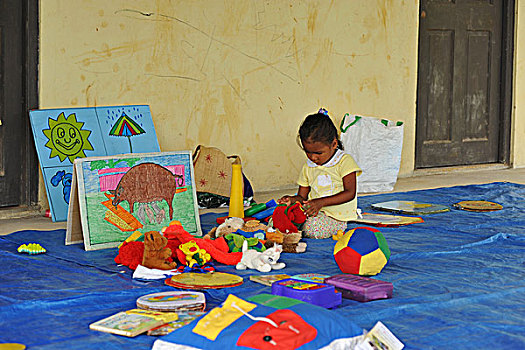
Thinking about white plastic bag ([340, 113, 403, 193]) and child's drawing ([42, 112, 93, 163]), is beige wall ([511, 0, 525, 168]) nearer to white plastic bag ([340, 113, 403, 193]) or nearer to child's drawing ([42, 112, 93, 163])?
white plastic bag ([340, 113, 403, 193])

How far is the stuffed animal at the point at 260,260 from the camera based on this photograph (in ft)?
10.2

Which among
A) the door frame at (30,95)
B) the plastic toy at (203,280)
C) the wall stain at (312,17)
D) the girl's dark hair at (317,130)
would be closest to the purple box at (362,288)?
the plastic toy at (203,280)

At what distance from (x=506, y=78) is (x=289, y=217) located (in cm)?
432

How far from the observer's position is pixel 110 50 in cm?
474

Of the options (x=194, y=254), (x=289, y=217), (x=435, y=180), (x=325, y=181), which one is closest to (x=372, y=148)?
(x=435, y=180)

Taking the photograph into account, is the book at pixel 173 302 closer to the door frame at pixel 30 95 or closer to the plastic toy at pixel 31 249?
the plastic toy at pixel 31 249

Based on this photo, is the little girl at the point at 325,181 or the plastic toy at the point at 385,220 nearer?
the little girl at the point at 325,181

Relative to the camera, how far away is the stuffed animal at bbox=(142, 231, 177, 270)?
9.93ft

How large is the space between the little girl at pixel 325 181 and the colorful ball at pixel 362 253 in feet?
2.14

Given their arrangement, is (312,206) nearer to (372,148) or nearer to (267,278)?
(267,278)

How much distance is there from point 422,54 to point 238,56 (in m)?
2.09

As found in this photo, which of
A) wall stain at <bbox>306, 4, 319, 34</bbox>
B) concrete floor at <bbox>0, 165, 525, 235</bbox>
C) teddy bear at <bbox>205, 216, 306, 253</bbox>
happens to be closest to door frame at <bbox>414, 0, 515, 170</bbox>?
concrete floor at <bbox>0, 165, 525, 235</bbox>

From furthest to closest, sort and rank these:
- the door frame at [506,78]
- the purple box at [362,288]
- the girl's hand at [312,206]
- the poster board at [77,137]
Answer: the door frame at [506,78]
the poster board at [77,137]
the girl's hand at [312,206]
the purple box at [362,288]

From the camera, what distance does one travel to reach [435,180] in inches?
248
